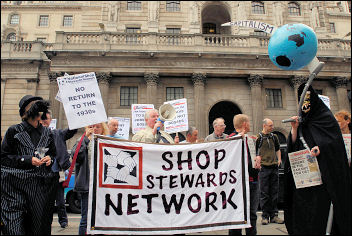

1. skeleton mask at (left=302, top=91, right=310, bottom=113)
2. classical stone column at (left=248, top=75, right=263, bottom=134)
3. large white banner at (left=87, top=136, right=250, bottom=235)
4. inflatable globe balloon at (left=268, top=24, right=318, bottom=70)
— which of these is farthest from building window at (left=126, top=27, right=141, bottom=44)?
skeleton mask at (left=302, top=91, right=310, bottom=113)

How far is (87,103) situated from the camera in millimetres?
4754

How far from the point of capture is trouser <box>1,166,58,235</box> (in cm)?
312

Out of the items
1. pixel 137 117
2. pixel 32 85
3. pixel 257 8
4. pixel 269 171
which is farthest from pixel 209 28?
pixel 269 171

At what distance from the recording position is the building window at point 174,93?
1980 cm

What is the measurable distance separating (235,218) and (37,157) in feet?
10.6

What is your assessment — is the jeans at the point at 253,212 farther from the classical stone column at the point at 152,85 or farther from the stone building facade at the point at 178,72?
the classical stone column at the point at 152,85

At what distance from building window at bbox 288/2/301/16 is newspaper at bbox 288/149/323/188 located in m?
27.1

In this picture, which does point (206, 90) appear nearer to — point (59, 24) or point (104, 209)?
point (104, 209)

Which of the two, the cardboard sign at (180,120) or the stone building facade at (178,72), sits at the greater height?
the stone building facade at (178,72)

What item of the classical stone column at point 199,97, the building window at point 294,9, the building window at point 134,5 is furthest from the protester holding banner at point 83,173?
the building window at point 294,9

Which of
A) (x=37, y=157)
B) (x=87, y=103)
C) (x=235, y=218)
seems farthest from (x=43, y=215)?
(x=235, y=218)

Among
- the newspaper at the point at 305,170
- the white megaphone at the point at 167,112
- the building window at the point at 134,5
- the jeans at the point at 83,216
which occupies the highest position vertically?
the building window at the point at 134,5

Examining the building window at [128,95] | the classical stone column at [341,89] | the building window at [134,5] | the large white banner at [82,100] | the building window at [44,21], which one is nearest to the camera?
the large white banner at [82,100]

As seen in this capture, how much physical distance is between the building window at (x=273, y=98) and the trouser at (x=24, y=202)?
1969cm
